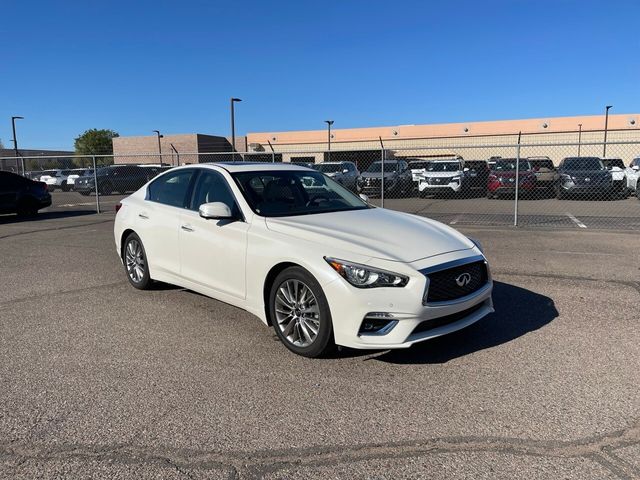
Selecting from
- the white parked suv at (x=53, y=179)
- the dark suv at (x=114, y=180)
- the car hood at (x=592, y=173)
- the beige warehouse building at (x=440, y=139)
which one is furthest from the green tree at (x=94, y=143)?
the car hood at (x=592, y=173)

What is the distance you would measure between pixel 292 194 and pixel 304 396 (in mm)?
2302

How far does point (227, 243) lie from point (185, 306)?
127 centimetres

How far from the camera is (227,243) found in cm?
466

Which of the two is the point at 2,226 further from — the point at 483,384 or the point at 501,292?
the point at 483,384

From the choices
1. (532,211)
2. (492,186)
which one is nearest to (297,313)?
(532,211)

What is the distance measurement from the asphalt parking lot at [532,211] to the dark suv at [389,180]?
44cm

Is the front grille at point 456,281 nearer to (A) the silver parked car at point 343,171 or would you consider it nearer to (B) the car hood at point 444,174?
(B) the car hood at point 444,174

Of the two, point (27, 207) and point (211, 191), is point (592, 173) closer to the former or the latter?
point (211, 191)

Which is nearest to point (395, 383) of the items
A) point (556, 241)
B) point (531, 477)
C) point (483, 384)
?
point (483, 384)

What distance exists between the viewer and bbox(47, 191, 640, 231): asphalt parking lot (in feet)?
39.0

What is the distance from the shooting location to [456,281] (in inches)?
156

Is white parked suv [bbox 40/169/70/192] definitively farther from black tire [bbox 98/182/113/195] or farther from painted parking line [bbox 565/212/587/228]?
painted parking line [bbox 565/212/587/228]

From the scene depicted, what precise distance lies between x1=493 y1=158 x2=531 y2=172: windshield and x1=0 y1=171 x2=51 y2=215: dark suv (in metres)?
Answer: 15.3

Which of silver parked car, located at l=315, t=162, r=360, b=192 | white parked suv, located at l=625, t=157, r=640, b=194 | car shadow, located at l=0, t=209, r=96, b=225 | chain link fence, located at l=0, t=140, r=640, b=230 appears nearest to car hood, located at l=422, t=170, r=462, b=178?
chain link fence, located at l=0, t=140, r=640, b=230
